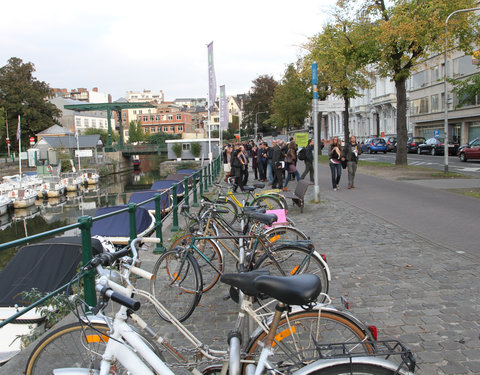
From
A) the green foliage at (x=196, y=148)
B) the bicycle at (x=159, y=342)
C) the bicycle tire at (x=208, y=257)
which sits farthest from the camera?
the green foliage at (x=196, y=148)

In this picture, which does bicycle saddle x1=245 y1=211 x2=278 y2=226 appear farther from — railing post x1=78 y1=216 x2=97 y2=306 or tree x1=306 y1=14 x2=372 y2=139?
tree x1=306 y1=14 x2=372 y2=139

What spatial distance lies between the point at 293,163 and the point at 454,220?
7.76 m

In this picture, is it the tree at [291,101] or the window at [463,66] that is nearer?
the window at [463,66]

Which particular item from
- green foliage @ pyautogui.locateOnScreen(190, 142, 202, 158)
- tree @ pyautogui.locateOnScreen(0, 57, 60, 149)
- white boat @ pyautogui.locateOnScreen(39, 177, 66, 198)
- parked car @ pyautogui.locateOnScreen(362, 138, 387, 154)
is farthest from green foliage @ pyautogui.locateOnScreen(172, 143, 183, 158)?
parked car @ pyautogui.locateOnScreen(362, 138, 387, 154)

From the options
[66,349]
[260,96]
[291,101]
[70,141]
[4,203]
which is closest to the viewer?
[66,349]

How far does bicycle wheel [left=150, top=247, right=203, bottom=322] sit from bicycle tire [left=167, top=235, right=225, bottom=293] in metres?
0.21

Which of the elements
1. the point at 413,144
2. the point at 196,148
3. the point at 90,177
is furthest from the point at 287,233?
the point at 196,148

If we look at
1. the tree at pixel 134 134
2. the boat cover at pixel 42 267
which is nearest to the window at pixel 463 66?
the boat cover at pixel 42 267

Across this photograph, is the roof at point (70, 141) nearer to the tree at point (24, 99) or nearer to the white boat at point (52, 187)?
the tree at point (24, 99)

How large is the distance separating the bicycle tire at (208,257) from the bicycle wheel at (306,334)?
2.36 metres

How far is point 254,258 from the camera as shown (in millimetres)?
4426

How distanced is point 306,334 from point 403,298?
2715mm

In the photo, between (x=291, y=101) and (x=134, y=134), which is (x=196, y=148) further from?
(x=134, y=134)

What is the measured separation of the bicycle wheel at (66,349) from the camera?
8.10 feet
